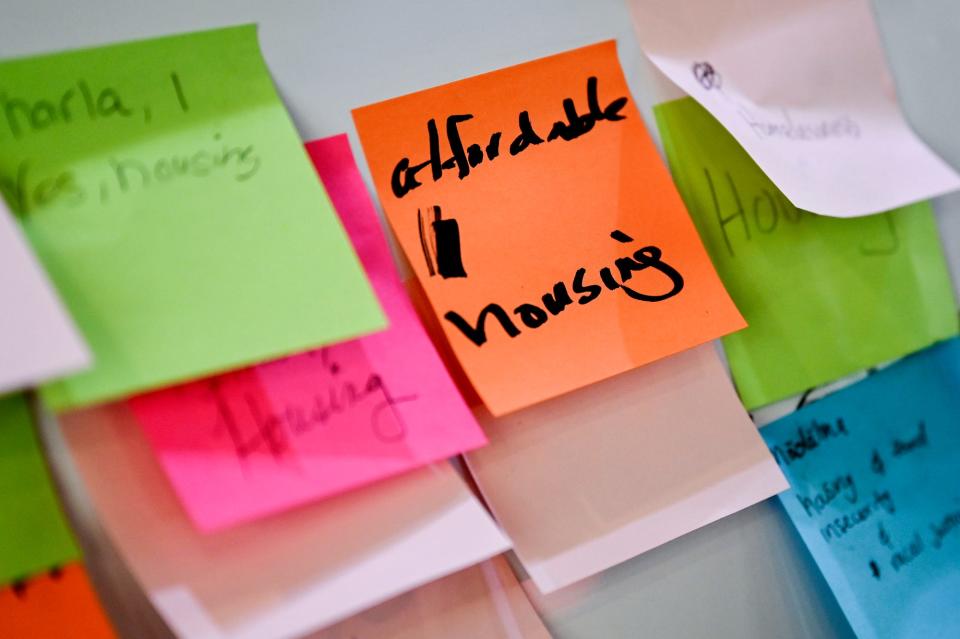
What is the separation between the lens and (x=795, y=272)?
0.46 m

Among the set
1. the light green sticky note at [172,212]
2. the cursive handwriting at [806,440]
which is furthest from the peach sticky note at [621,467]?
the light green sticky note at [172,212]

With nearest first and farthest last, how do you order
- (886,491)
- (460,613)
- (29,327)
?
(29,327), (460,613), (886,491)

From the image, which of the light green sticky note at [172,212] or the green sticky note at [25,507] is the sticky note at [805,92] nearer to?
the light green sticky note at [172,212]

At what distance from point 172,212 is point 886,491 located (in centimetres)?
48

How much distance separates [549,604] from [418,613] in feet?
0.26

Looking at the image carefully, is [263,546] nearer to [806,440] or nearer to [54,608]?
[54,608]

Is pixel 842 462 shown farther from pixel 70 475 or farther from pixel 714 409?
pixel 70 475

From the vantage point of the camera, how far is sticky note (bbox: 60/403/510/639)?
0.30 meters

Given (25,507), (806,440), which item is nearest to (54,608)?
(25,507)

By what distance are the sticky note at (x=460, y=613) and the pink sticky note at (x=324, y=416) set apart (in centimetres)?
8

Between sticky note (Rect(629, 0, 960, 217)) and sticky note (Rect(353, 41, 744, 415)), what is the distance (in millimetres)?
51

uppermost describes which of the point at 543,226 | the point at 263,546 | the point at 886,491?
the point at 543,226

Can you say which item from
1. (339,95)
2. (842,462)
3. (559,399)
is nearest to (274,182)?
(339,95)

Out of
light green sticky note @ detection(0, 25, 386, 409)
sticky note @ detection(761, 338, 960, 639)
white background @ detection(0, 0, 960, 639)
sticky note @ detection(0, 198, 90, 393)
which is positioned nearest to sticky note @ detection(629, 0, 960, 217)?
white background @ detection(0, 0, 960, 639)
